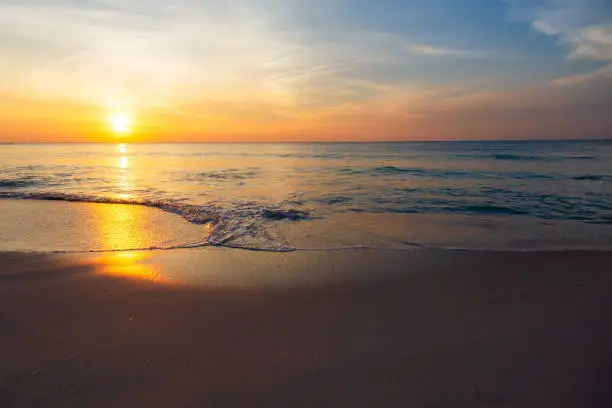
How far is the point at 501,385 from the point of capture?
320 centimetres

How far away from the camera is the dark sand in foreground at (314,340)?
312cm

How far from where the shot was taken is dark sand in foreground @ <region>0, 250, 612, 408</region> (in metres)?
3.12

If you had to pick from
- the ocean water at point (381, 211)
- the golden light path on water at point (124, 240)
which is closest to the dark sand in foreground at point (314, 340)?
the golden light path on water at point (124, 240)

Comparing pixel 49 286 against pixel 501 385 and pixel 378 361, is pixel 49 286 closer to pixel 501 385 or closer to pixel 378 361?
pixel 378 361

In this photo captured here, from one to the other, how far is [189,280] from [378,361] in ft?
11.0

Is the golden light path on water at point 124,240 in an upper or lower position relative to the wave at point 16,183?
lower

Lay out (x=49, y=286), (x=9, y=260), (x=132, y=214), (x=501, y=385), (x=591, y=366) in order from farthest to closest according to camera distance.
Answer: (x=132, y=214)
(x=9, y=260)
(x=49, y=286)
(x=591, y=366)
(x=501, y=385)

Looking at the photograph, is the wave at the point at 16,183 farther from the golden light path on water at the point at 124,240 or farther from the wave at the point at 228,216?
the golden light path on water at the point at 124,240

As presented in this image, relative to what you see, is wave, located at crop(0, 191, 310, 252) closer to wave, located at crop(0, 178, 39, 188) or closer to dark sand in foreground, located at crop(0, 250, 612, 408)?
dark sand in foreground, located at crop(0, 250, 612, 408)

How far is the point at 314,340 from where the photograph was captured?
3.97 meters

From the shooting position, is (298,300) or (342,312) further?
(298,300)

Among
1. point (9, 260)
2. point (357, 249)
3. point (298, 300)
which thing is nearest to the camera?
point (298, 300)

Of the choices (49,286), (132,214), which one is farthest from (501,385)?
(132,214)

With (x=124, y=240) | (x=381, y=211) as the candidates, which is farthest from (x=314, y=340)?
(x=381, y=211)
